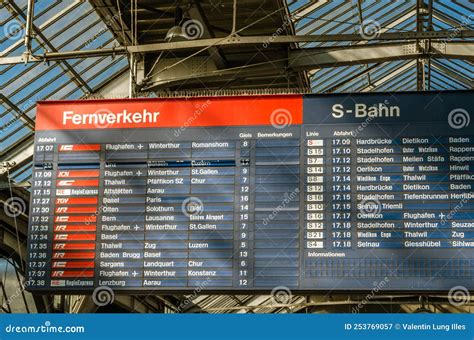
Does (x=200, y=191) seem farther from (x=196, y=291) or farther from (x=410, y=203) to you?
(x=410, y=203)

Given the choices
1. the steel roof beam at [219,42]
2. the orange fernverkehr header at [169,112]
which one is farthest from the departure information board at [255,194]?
the steel roof beam at [219,42]

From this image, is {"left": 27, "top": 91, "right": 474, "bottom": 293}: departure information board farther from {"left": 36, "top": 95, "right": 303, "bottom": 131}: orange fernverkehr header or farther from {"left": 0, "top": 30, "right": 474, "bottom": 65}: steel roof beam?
{"left": 0, "top": 30, "right": 474, "bottom": 65}: steel roof beam

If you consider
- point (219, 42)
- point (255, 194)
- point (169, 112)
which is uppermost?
point (219, 42)

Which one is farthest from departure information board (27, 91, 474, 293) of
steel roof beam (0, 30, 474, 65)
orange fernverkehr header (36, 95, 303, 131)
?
steel roof beam (0, 30, 474, 65)

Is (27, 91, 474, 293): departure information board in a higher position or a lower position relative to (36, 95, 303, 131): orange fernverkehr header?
lower

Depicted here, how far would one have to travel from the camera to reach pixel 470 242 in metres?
10.0

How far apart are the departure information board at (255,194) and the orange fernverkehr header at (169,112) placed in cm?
2

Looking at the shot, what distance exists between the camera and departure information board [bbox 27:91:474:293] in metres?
10.1

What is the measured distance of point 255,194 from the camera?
10.5 meters

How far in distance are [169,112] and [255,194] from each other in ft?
4.82

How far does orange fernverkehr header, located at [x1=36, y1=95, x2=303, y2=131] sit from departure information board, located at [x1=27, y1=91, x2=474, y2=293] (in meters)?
0.02

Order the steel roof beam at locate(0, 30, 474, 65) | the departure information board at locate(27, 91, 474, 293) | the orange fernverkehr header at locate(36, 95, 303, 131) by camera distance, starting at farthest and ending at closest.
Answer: the steel roof beam at locate(0, 30, 474, 65) → the orange fernverkehr header at locate(36, 95, 303, 131) → the departure information board at locate(27, 91, 474, 293)

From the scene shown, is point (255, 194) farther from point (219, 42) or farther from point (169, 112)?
point (219, 42)

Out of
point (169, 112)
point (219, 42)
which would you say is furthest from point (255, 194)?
point (219, 42)
